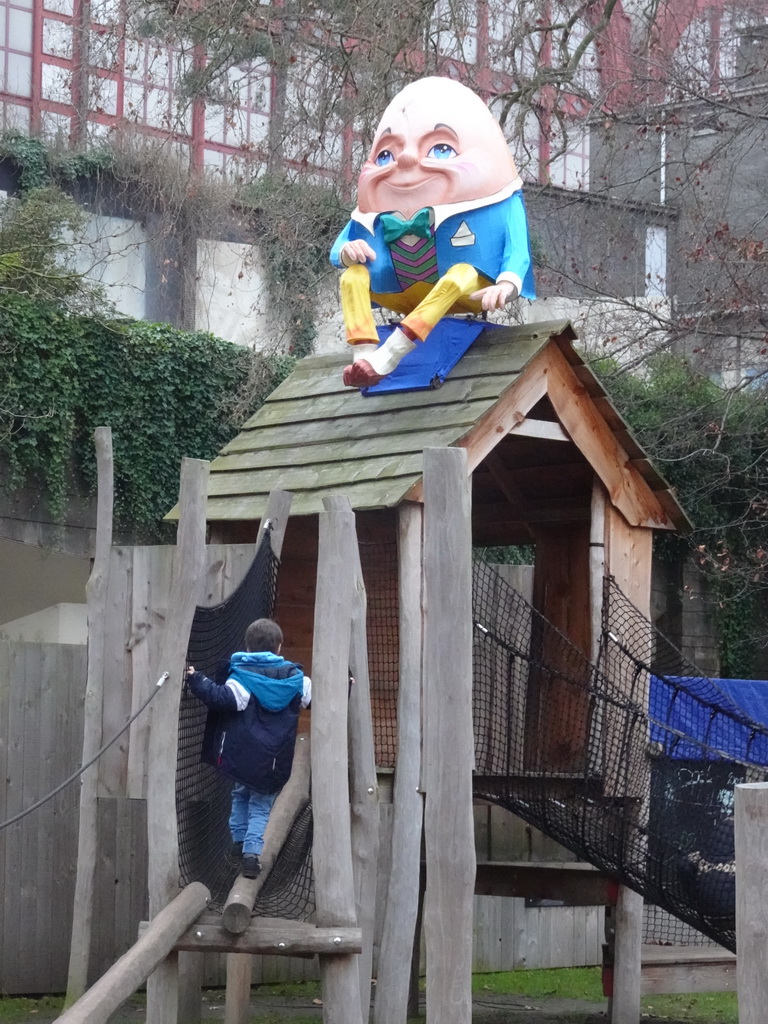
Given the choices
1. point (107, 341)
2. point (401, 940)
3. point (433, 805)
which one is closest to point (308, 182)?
point (107, 341)

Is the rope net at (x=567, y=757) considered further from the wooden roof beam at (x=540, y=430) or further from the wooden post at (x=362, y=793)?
the wooden roof beam at (x=540, y=430)

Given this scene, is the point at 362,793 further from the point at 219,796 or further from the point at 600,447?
the point at 600,447

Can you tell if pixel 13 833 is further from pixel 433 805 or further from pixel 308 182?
pixel 308 182

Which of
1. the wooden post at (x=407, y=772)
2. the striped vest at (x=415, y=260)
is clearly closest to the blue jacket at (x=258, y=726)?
the wooden post at (x=407, y=772)

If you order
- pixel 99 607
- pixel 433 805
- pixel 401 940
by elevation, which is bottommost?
pixel 401 940

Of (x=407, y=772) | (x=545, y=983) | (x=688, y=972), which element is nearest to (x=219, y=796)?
(x=407, y=772)

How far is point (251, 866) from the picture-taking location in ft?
17.7

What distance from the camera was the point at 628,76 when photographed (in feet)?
44.0

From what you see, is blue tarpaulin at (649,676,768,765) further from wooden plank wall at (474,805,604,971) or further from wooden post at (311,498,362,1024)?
wooden post at (311,498,362,1024)

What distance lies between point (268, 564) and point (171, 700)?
159 cm

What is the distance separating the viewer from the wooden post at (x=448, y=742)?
14.9 ft

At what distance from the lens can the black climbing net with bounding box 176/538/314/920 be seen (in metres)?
5.61

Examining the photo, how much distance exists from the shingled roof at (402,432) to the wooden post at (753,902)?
2.97m

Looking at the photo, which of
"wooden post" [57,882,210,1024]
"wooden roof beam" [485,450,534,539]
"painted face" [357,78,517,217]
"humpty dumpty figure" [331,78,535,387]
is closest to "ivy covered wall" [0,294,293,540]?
"wooden roof beam" [485,450,534,539]
